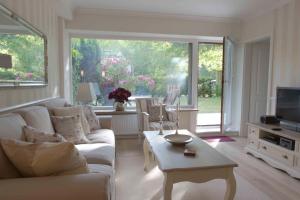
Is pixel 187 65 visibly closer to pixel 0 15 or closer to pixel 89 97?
pixel 89 97

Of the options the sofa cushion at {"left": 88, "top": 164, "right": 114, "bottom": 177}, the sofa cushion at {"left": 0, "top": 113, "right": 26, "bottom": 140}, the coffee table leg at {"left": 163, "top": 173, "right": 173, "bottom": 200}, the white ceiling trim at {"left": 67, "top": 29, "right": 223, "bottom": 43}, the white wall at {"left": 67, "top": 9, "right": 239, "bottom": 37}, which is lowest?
the coffee table leg at {"left": 163, "top": 173, "right": 173, "bottom": 200}

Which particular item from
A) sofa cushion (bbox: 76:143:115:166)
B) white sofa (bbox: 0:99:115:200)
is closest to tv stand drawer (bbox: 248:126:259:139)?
sofa cushion (bbox: 76:143:115:166)

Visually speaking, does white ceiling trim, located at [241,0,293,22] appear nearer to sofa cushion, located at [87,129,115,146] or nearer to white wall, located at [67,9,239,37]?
white wall, located at [67,9,239,37]

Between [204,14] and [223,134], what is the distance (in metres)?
2.51

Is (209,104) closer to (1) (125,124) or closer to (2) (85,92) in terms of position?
(1) (125,124)

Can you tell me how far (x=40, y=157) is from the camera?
3.95 ft

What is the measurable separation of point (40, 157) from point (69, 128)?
1.26 m

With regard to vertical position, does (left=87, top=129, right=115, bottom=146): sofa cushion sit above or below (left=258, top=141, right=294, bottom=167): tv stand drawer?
above

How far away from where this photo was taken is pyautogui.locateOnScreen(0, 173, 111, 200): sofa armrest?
1.06 metres

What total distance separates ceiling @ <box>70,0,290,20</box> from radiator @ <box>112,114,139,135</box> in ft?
6.81

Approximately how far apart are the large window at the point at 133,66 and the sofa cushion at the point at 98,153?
2.37m

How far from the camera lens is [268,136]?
330 cm

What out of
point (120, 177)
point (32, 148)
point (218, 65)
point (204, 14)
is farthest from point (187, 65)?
point (32, 148)

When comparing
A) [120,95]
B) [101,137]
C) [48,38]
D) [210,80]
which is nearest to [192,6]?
[210,80]
